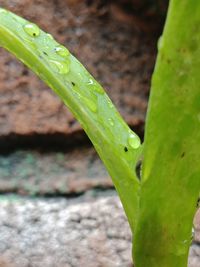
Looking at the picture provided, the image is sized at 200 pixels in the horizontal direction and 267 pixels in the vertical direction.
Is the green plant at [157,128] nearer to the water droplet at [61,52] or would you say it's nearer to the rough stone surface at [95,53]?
the water droplet at [61,52]

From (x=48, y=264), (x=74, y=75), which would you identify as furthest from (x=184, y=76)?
(x=48, y=264)

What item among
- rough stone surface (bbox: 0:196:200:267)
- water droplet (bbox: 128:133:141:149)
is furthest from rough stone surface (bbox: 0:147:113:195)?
water droplet (bbox: 128:133:141:149)

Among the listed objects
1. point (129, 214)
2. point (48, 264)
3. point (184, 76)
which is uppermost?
point (184, 76)

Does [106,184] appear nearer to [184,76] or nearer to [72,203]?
[72,203]

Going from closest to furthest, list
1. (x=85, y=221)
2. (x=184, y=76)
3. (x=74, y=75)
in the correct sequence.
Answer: (x=184, y=76) < (x=74, y=75) < (x=85, y=221)

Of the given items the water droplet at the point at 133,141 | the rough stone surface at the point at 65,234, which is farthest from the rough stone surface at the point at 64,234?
the water droplet at the point at 133,141

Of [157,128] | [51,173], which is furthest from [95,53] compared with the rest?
[157,128]

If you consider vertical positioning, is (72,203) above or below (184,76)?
below
